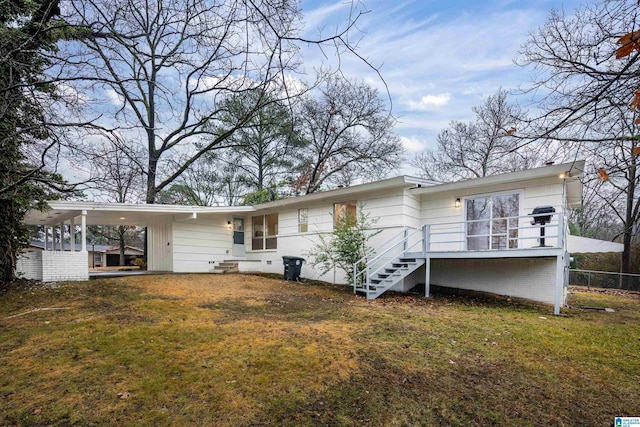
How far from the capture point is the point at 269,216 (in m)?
14.6

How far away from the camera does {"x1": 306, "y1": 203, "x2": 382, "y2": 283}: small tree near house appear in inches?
402

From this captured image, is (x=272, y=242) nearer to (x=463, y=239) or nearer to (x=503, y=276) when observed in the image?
(x=463, y=239)

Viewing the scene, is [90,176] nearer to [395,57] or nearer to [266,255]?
[395,57]

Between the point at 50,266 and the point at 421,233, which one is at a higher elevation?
the point at 421,233

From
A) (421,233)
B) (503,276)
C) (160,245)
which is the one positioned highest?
(421,233)

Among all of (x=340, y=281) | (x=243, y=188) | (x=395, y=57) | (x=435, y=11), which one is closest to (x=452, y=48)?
(x=435, y=11)

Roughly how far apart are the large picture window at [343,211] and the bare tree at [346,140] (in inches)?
351

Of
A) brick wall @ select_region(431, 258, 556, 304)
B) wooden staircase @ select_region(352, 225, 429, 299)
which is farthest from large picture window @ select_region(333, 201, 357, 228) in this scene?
brick wall @ select_region(431, 258, 556, 304)

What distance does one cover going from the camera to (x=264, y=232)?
14.6m

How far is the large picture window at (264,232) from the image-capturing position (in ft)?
46.7

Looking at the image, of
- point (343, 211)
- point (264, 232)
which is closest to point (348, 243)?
point (343, 211)

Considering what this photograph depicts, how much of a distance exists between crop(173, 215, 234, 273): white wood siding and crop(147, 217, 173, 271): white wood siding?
1.19 ft

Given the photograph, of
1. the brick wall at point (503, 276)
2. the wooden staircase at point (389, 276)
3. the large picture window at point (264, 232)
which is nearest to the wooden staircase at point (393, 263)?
the wooden staircase at point (389, 276)

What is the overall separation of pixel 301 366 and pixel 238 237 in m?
11.9
